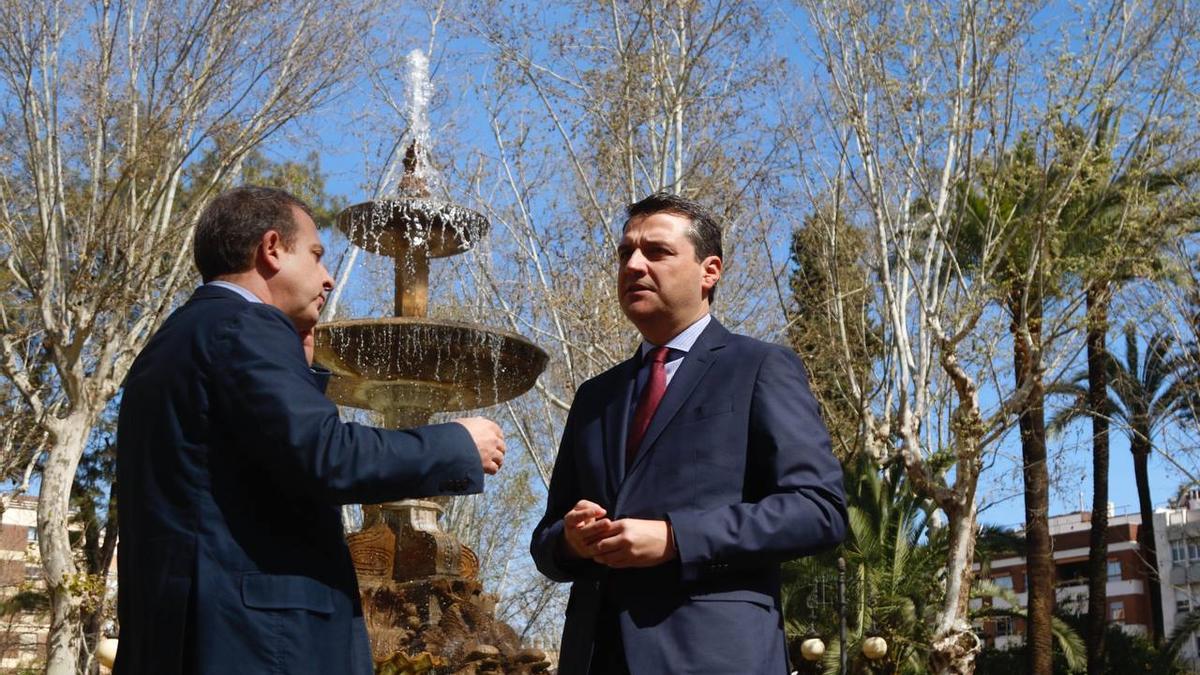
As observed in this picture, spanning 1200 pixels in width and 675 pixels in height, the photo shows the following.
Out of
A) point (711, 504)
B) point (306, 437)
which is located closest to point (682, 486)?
point (711, 504)

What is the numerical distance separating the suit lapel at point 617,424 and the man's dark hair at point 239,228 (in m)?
0.84

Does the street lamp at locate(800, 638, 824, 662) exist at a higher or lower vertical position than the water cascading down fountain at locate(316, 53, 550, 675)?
lower

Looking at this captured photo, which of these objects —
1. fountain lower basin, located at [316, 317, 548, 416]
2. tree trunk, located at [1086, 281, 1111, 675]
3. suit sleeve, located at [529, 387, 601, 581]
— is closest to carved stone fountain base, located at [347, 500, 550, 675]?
fountain lower basin, located at [316, 317, 548, 416]

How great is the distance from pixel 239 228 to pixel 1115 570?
224 ft

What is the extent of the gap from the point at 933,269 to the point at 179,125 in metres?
10.00

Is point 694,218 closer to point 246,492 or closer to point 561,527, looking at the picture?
point 561,527

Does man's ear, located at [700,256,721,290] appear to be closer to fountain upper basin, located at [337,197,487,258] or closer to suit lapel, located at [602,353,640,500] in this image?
suit lapel, located at [602,353,640,500]

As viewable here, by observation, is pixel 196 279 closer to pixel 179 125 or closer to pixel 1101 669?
pixel 179 125

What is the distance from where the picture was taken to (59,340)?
1568 cm

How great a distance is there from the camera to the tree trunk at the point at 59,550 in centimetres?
1495

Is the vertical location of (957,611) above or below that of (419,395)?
below

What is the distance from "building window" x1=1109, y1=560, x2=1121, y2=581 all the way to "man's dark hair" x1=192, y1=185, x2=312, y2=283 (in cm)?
6708

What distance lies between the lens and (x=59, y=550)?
49.9ft

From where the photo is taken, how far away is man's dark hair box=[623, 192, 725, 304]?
3171 mm
